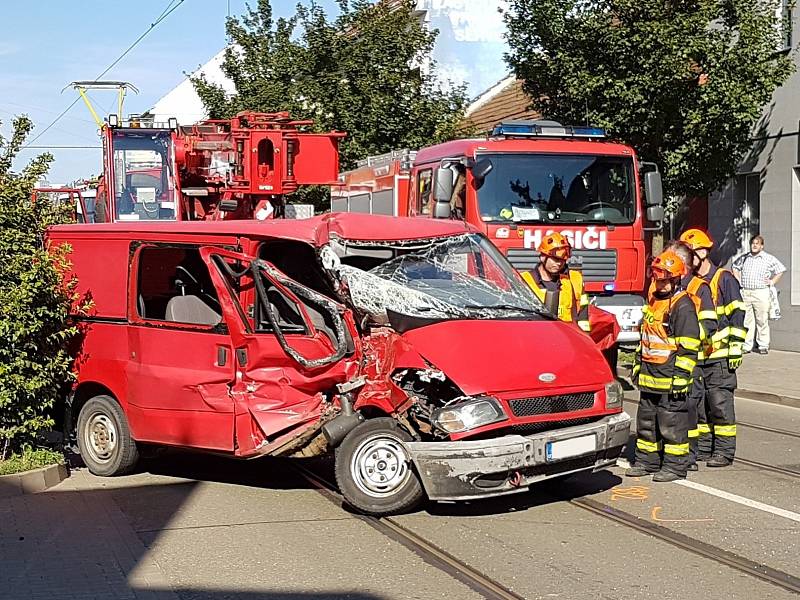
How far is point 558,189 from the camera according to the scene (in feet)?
45.0

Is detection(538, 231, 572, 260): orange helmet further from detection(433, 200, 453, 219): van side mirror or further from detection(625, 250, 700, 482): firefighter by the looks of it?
detection(433, 200, 453, 219): van side mirror

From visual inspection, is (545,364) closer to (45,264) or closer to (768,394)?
(45,264)

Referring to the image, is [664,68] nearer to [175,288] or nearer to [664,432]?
[664,432]

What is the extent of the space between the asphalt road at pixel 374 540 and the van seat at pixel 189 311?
4.22ft

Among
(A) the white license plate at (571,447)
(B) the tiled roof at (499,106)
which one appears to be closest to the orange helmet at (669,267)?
(A) the white license plate at (571,447)

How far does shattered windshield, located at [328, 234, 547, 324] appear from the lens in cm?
809

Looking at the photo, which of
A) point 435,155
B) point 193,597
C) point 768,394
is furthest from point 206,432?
point 768,394

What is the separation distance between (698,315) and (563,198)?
16.0 ft

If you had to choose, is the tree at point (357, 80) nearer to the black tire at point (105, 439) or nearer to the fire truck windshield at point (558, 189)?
the fire truck windshield at point (558, 189)

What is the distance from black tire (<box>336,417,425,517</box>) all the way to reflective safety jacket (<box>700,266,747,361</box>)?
3.06 m

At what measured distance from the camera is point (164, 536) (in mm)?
7289

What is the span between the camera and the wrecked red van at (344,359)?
7.39m

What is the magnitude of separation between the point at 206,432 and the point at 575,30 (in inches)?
414

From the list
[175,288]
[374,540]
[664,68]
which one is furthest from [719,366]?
[664,68]
